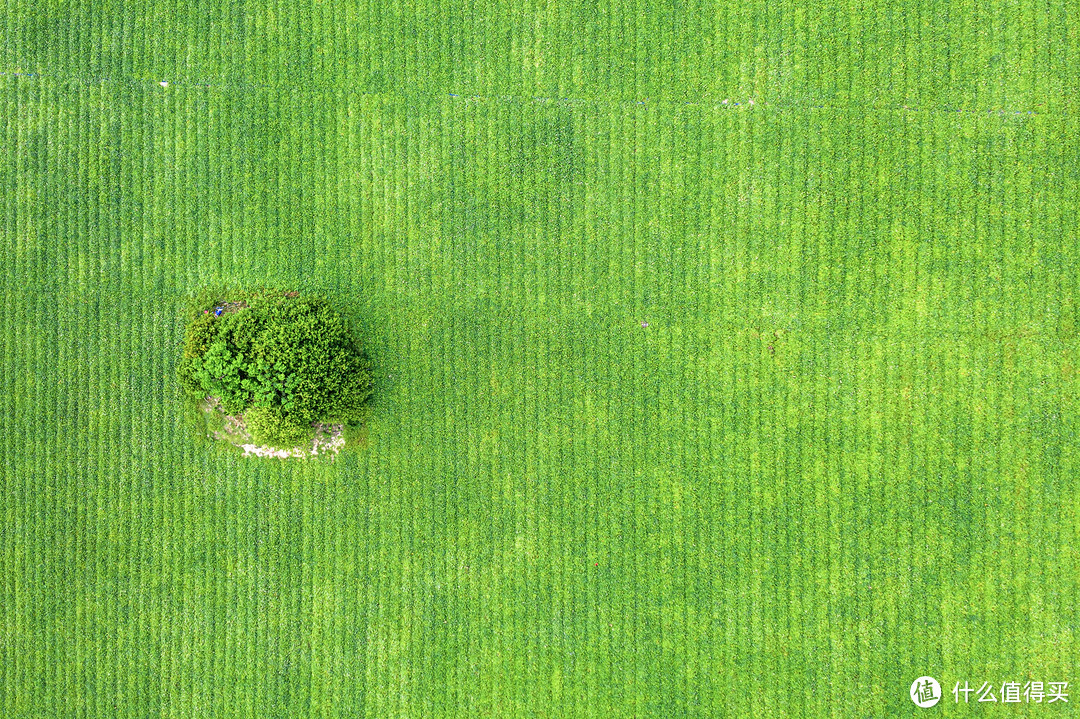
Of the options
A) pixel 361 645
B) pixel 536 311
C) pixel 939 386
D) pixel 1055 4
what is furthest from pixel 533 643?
pixel 1055 4

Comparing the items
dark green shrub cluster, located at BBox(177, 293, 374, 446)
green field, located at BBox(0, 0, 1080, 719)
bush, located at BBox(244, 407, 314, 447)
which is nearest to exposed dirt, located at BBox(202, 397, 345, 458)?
green field, located at BBox(0, 0, 1080, 719)

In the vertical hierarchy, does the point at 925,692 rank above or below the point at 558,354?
below

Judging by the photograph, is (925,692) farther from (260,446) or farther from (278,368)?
(260,446)

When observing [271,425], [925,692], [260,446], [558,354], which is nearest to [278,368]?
[271,425]

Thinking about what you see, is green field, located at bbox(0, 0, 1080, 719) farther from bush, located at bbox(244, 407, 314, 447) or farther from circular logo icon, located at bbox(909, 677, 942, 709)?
bush, located at bbox(244, 407, 314, 447)

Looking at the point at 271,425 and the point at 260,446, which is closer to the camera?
the point at 271,425
